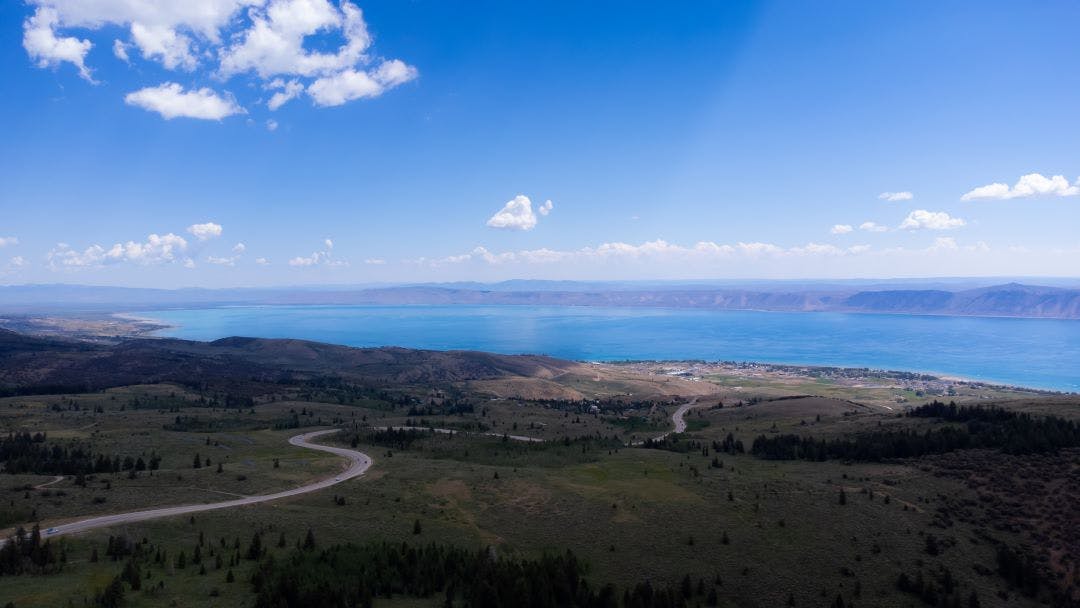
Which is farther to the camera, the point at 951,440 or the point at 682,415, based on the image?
the point at 682,415

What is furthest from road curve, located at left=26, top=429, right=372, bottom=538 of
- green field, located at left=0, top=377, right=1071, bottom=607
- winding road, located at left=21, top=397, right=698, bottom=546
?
green field, located at left=0, top=377, right=1071, bottom=607

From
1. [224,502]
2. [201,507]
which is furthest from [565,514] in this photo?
[201,507]

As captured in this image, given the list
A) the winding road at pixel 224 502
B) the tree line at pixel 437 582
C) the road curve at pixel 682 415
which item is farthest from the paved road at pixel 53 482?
the road curve at pixel 682 415

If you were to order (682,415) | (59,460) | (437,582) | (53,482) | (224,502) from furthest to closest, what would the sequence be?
(682,415) < (59,460) < (53,482) < (224,502) < (437,582)

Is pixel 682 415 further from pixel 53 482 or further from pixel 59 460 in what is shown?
pixel 53 482

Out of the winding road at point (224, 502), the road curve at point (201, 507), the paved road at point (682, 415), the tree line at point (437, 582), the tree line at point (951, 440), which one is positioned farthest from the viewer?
the paved road at point (682, 415)

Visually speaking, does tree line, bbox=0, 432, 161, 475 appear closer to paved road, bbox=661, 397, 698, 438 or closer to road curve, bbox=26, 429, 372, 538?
road curve, bbox=26, 429, 372, 538

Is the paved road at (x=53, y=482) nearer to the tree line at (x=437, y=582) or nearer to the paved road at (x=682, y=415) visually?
the tree line at (x=437, y=582)

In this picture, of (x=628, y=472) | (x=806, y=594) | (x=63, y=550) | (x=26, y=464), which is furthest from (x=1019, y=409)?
(x=26, y=464)

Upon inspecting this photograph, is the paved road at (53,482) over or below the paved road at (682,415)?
over

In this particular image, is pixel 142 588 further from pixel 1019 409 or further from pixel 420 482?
pixel 1019 409

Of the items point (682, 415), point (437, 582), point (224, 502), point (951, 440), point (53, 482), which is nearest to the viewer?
point (437, 582)
